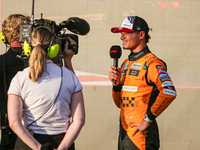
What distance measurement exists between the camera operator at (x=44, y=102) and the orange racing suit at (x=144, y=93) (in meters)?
0.53

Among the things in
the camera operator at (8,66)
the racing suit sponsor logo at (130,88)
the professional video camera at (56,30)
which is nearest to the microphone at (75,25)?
the professional video camera at (56,30)

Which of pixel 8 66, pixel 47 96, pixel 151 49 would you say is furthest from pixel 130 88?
pixel 151 49

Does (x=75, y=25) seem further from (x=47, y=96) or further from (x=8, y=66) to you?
(x=47, y=96)

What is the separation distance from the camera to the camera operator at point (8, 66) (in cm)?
169

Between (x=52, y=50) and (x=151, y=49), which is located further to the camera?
(x=151, y=49)

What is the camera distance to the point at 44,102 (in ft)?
4.11

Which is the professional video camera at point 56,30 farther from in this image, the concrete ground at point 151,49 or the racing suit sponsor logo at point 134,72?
the concrete ground at point 151,49

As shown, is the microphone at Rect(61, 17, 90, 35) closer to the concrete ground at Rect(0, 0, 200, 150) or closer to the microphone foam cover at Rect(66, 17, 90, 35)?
the microphone foam cover at Rect(66, 17, 90, 35)

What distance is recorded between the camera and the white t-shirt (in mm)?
1250

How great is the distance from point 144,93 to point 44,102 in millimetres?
755

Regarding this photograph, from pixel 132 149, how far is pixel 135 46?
76cm

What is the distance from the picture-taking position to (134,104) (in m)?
1.74

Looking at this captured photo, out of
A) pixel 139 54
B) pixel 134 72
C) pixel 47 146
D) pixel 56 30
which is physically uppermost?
pixel 56 30

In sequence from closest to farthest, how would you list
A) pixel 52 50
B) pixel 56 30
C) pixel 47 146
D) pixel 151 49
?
pixel 47 146 → pixel 52 50 → pixel 56 30 → pixel 151 49
